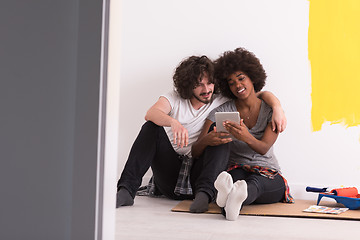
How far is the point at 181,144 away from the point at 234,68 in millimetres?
596

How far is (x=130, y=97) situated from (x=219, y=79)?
28.1 inches

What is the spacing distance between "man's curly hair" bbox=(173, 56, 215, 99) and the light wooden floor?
72 cm

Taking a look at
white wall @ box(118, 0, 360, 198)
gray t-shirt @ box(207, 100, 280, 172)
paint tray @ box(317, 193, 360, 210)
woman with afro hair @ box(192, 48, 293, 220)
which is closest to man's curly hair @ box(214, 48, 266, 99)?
woman with afro hair @ box(192, 48, 293, 220)

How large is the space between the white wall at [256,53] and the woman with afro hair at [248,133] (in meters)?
0.30

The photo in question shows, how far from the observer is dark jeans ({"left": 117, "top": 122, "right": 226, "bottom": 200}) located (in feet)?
6.61

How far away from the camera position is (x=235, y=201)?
5.57 ft

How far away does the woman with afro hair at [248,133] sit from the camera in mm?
2064

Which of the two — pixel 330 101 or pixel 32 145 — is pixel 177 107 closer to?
pixel 330 101

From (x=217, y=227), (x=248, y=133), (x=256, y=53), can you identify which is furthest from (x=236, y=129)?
(x=256, y=53)

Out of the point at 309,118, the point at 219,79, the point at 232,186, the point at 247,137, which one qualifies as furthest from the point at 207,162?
the point at 309,118

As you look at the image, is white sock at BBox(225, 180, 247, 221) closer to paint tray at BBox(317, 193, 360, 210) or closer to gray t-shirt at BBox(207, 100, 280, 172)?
gray t-shirt at BBox(207, 100, 280, 172)

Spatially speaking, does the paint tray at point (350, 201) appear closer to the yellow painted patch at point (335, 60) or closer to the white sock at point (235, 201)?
the yellow painted patch at point (335, 60)

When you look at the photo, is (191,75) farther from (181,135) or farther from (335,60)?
(335,60)

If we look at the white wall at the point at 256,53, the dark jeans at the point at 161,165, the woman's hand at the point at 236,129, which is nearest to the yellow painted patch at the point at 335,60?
the white wall at the point at 256,53
